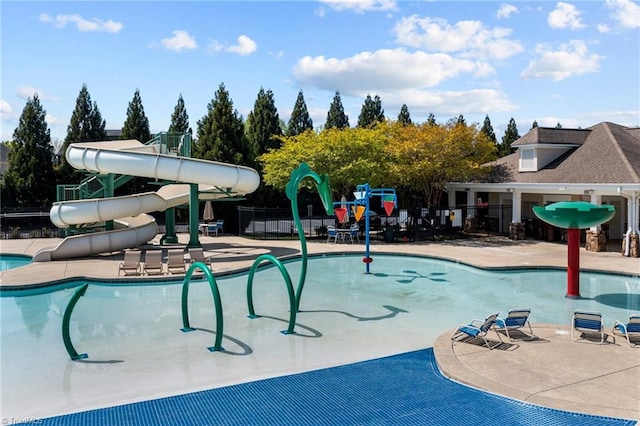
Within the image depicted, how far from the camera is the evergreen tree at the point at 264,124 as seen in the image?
4494 centimetres

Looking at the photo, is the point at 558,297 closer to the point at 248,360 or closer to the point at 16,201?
the point at 248,360

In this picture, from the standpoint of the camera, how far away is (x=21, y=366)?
32.2ft

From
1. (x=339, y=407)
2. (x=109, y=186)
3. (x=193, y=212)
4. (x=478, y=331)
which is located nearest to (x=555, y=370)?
(x=478, y=331)

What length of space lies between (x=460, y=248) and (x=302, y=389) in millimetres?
17370

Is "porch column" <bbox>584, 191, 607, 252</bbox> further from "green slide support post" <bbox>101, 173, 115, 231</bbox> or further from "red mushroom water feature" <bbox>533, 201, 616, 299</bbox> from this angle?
"green slide support post" <bbox>101, 173, 115, 231</bbox>

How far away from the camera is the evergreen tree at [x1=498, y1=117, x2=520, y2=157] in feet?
184

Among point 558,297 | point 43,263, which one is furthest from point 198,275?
point 558,297

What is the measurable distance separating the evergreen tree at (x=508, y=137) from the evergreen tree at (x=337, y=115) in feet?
56.7

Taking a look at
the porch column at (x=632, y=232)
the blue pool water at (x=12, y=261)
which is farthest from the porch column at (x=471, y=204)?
the blue pool water at (x=12, y=261)

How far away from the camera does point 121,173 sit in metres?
20.8

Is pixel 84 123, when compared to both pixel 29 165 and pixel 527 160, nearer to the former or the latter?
pixel 29 165

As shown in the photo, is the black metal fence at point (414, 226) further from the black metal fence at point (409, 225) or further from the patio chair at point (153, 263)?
the patio chair at point (153, 263)

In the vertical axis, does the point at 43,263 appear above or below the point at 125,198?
below

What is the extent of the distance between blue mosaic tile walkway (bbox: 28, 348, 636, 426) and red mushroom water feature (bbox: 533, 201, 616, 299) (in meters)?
7.68
